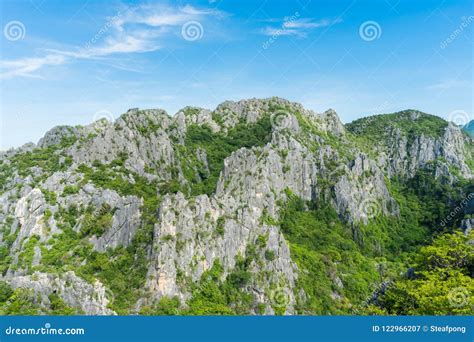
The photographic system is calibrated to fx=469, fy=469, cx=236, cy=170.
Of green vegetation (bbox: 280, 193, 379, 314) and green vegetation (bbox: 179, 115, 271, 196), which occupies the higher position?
green vegetation (bbox: 179, 115, 271, 196)

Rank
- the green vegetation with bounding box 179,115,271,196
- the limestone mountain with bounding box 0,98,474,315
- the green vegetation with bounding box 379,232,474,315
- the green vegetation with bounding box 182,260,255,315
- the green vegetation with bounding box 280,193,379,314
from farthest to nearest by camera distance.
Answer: the green vegetation with bounding box 179,115,271,196 → the green vegetation with bounding box 280,193,379,314 → the green vegetation with bounding box 182,260,255,315 → the limestone mountain with bounding box 0,98,474,315 → the green vegetation with bounding box 379,232,474,315

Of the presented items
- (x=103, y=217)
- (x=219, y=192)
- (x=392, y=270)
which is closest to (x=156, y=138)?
(x=219, y=192)

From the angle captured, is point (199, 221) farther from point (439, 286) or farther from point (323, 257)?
point (439, 286)

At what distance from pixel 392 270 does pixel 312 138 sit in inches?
2538

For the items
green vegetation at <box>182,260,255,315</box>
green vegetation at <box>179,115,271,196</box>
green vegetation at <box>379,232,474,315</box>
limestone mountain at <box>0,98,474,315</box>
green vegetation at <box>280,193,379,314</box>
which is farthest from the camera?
green vegetation at <box>179,115,271,196</box>

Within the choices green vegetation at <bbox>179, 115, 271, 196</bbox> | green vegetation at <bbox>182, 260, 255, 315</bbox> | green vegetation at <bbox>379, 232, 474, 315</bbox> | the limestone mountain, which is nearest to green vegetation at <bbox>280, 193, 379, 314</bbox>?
the limestone mountain

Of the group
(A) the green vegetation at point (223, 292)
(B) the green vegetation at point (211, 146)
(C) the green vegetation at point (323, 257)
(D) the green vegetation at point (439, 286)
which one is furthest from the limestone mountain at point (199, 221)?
(D) the green vegetation at point (439, 286)

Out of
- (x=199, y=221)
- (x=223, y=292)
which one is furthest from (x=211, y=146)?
(x=223, y=292)

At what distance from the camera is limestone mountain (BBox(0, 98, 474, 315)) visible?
74.2m

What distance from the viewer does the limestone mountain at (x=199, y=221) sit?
74.2m

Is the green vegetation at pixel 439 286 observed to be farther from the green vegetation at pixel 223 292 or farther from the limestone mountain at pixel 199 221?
the green vegetation at pixel 223 292

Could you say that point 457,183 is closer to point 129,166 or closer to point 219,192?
point 219,192

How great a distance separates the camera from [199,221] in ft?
285

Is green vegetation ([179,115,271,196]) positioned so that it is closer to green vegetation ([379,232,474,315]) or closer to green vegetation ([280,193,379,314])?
green vegetation ([280,193,379,314])
